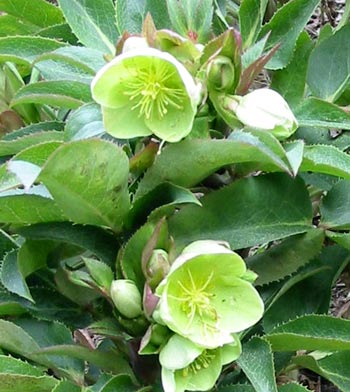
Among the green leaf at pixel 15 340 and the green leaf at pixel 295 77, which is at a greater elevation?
the green leaf at pixel 295 77

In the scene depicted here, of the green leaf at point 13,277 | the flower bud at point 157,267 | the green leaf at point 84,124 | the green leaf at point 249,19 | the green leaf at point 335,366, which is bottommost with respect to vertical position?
the green leaf at point 335,366

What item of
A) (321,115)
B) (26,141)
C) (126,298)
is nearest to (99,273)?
(126,298)

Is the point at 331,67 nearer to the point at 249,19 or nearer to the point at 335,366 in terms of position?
the point at 249,19

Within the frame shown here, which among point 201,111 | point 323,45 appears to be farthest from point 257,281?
point 323,45

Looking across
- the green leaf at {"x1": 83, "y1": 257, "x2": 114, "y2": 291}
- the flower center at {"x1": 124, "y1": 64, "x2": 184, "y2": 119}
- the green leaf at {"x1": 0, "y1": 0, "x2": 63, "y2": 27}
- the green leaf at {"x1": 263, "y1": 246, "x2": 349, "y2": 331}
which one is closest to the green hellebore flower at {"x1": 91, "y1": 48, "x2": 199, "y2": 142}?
the flower center at {"x1": 124, "y1": 64, "x2": 184, "y2": 119}

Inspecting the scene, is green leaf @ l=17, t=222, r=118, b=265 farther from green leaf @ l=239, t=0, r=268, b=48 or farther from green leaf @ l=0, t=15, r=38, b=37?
green leaf @ l=0, t=15, r=38, b=37

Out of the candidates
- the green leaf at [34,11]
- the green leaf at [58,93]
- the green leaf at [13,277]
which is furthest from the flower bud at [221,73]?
the green leaf at [34,11]

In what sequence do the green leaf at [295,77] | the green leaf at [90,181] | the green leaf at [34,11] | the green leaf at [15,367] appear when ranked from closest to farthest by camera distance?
the green leaf at [90,181] < the green leaf at [15,367] < the green leaf at [295,77] < the green leaf at [34,11]

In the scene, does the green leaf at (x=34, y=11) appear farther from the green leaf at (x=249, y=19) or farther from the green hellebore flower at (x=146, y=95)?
the green hellebore flower at (x=146, y=95)
